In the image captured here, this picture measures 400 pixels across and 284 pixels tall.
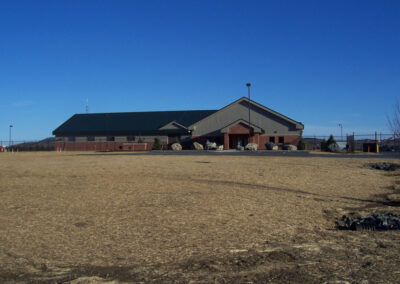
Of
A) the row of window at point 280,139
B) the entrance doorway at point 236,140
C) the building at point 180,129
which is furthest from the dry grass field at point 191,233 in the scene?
the row of window at point 280,139

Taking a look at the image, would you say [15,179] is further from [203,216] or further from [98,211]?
[203,216]

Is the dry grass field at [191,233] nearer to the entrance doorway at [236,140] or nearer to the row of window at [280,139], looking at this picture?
the entrance doorway at [236,140]

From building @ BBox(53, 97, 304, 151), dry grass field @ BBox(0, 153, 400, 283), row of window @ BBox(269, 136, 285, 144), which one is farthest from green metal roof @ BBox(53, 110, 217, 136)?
dry grass field @ BBox(0, 153, 400, 283)

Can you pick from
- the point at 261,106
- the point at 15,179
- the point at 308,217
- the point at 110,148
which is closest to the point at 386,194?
the point at 308,217

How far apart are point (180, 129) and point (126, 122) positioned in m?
11.3

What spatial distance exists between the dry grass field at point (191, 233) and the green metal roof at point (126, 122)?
147ft

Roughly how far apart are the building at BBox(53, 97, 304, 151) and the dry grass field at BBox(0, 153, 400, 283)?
39.5m

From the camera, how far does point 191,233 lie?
7.48 meters

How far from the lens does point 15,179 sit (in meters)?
15.1

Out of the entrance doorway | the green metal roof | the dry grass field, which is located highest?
the green metal roof

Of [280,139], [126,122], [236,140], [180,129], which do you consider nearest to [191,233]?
[236,140]

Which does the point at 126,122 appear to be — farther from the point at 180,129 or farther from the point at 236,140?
the point at 236,140

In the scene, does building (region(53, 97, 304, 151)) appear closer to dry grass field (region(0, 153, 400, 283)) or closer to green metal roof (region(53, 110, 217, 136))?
green metal roof (region(53, 110, 217, 136))

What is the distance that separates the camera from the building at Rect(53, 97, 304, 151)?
53.9 m
